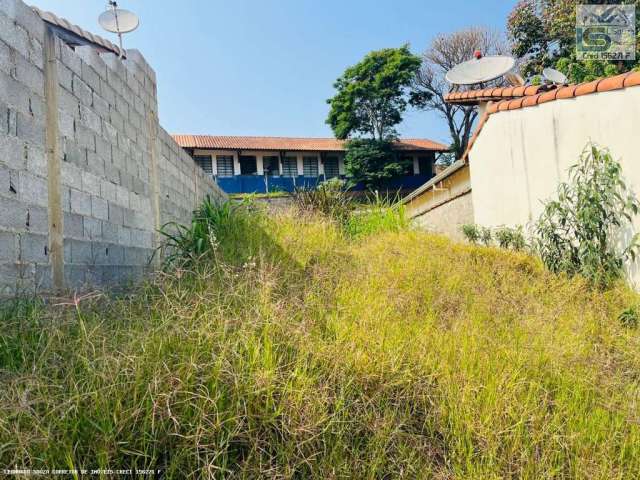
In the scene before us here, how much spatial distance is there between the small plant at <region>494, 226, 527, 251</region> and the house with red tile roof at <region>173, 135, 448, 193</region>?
50.4ft

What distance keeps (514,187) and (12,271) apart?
5.05m

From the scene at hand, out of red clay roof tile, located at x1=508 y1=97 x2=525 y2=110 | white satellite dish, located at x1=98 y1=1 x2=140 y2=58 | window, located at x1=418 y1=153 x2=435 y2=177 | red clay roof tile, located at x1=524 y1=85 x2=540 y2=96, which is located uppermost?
window, located at x1=418 y1=153 x2=435 y2=177

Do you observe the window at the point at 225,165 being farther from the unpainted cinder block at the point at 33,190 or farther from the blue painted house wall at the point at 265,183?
the unpainted cinder block at the point at 33,190

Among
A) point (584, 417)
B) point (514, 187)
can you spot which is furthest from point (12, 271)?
point (514, 187)

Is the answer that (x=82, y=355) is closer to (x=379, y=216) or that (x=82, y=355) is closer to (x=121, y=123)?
(x=121, y=123)

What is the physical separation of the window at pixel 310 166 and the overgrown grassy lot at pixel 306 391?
67.2ft

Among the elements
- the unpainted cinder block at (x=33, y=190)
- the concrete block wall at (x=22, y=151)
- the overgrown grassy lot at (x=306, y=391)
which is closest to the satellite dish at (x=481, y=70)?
the overgrown grassy lot at (x=306, y=391)

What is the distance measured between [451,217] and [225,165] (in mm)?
16732

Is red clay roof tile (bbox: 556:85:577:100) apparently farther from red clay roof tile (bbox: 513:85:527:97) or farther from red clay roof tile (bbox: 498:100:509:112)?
red clay roof tile (bbox: 513:85:527:97)

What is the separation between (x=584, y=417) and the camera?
1.77 meters

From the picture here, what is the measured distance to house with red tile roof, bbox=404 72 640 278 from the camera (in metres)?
3.75

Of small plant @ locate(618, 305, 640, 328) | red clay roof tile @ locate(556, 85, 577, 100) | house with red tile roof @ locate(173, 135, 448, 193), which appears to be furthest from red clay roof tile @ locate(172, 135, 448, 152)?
small plant @ locate(618, 305, 640, 328)

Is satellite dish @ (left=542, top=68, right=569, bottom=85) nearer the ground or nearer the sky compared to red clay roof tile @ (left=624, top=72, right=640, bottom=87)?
nearer the sky

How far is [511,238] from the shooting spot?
16.4ft
